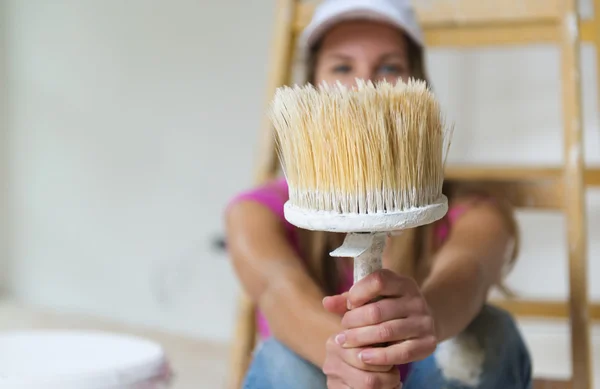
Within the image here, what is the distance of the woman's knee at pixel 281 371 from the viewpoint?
23.1 inches

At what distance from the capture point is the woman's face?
0.73m

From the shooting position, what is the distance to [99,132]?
5.30 ft

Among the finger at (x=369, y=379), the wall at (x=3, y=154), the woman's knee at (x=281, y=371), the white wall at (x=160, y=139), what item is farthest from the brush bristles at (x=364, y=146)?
the wall at (x=3, y=154)

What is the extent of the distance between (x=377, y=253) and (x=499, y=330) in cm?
30

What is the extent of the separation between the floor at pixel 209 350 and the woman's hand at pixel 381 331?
2.53 feet

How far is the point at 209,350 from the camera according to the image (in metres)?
1.41

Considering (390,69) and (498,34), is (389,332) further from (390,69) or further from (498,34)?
(498,34)

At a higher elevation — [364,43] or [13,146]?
[364,43]

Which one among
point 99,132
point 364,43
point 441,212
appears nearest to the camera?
point 441,212

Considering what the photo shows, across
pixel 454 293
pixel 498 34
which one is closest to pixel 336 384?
pixel 454 293

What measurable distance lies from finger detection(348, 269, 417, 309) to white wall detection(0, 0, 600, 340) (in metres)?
0.82

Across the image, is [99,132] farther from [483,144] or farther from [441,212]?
[441,212]

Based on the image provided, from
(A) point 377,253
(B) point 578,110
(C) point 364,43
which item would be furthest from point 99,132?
(A) point 377,253

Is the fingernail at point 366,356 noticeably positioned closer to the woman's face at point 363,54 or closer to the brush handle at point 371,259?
the brush handle at point 371,259
